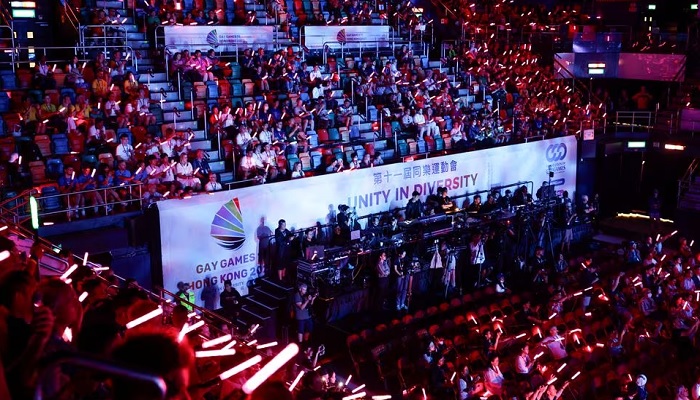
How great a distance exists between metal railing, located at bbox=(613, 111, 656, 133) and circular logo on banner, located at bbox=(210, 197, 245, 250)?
14.6 m

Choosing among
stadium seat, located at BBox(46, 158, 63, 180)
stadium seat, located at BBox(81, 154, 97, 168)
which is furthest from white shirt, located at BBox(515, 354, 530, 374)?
stadium seat, located at BBox(46, 158, 63, 180)

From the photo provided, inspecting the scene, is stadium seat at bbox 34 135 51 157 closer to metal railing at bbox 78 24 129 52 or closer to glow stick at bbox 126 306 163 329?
metal railing at bbox 78 24 129 52

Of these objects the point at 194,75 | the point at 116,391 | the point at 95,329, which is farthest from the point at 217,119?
the point at 116,391

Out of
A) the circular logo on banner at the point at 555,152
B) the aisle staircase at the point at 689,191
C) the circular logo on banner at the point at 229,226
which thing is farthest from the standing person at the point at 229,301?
the aisle staircase at the point at 689,191

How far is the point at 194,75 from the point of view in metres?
18.8

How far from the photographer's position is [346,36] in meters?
23.8

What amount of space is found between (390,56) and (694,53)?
420 inches

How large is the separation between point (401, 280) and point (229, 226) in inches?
147

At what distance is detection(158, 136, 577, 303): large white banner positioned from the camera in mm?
14906

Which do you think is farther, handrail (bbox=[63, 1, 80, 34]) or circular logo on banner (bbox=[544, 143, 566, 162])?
circular logo on banner (bbox=[544, 143, 566, 162])

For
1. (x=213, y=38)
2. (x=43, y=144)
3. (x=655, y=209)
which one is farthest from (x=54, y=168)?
(x=655, y=209)

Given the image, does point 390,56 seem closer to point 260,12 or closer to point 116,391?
point 260,12

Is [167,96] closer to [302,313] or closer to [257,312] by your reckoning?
[257,312]

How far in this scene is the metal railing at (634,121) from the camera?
25828mm
